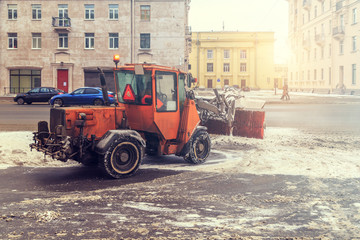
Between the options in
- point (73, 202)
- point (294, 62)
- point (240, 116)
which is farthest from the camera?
point (294, 62)

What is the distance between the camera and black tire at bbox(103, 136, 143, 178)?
756 centimetres

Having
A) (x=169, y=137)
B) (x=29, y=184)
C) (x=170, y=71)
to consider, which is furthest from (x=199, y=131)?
(x=29, y=184)

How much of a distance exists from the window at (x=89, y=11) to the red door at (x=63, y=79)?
5.94 meters

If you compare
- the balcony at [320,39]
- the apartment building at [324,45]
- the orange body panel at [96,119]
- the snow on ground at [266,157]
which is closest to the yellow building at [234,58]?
the apartment building at [324,45]

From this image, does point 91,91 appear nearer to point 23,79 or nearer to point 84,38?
point 84,38

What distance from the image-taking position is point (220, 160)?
9.71 m

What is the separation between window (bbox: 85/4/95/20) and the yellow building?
50.0 metres

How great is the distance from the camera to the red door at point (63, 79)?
1651 inches

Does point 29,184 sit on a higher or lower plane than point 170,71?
lower

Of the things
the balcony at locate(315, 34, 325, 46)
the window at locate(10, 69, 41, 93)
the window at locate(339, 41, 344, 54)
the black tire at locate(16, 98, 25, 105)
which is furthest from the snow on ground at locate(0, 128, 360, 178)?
the balcony at locate(315, 34, 325, 46)

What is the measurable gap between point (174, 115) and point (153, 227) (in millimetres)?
3936

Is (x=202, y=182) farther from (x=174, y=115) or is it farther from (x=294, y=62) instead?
(x=294, y=62)

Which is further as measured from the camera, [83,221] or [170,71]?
[170,71]

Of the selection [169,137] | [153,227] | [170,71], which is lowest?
[153,227]
